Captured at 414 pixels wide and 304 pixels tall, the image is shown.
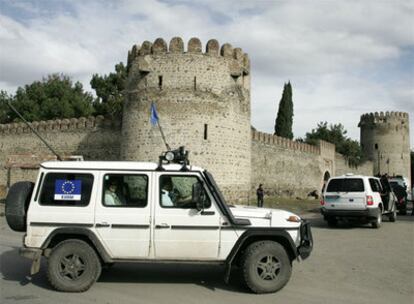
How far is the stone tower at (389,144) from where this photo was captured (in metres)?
58.3

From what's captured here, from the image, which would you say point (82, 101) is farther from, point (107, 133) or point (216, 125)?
point (216, 125)

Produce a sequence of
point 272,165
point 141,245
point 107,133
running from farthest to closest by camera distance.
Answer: point 272,165
point 107,133
point 141,245

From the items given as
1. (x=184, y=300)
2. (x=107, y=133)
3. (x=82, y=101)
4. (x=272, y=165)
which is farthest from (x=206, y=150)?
(x=82, y=101)

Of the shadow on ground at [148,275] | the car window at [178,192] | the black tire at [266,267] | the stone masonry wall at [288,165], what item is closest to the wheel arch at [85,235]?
Answer: the shadow on ground at [148,275]

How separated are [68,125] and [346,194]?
70.4 feet

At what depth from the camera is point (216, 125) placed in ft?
71.2

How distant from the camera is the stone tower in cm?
5831

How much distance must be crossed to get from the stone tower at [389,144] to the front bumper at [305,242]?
55323mm

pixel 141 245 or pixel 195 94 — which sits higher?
pixel 195 94

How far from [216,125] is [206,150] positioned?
4.35 feet

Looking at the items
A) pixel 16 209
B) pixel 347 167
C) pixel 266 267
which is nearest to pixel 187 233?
pixel 266 267

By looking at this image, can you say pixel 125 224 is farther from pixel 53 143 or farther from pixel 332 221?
pixel 53 143

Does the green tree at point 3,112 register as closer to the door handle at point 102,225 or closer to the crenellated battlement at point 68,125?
the crenellated battlement at point 68,125

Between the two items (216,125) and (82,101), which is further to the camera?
(82,101)
